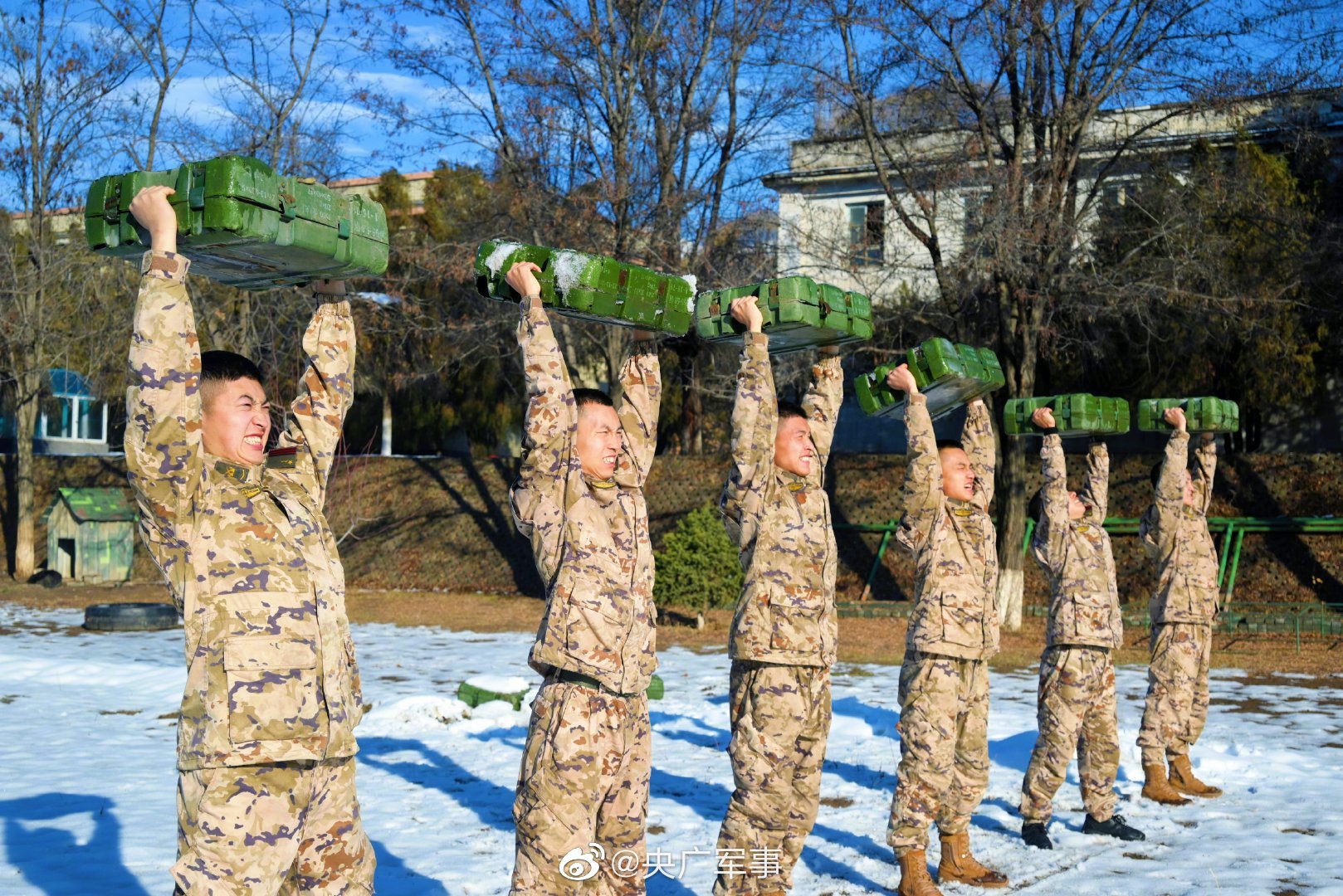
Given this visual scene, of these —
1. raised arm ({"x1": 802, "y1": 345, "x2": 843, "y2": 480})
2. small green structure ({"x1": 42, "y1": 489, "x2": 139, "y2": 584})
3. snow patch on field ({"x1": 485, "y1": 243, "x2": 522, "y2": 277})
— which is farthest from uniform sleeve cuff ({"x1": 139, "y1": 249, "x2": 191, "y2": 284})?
small green structure ({"x1": 42, "y1": 489, "x2": 139, "y2": 584})

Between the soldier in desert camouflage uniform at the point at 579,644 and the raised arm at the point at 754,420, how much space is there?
0.67 metres

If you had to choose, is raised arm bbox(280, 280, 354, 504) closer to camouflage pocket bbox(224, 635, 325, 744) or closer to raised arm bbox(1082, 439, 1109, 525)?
camouflage pocket bbox(224, 635, 325, 744)

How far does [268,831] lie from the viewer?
3.36m

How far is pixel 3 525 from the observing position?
27312 mm

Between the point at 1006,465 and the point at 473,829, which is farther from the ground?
the point at 1006,465

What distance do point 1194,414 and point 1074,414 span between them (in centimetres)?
162

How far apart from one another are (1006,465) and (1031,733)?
27.8 feet

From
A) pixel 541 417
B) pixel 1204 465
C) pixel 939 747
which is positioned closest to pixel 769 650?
pixel 939 747

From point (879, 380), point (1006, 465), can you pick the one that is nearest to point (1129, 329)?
point (1006, 465)

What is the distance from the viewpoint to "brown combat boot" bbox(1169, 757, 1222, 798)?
26.5 ft

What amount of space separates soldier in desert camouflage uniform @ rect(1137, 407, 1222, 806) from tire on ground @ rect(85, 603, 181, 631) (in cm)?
1270

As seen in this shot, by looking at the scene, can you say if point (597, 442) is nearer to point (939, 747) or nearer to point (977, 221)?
point (939, 747)

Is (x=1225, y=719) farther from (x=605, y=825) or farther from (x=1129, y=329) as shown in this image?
(x=1129, y=329)

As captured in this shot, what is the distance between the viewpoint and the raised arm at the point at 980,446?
688 centimetres
